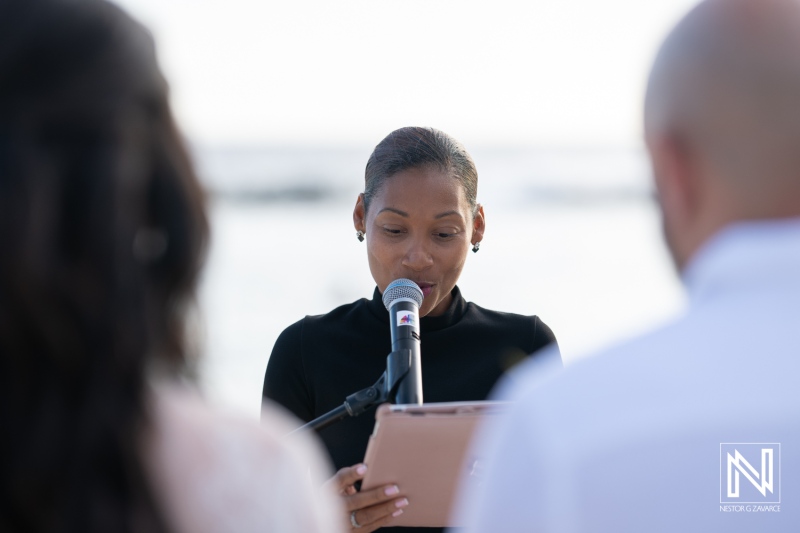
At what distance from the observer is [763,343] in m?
1.16

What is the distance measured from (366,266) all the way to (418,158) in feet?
34.6

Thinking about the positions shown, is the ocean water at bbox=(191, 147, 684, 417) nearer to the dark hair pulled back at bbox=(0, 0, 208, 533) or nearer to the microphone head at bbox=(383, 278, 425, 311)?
the dark hair pulled back at bbox=(0, 0, 208, 533)

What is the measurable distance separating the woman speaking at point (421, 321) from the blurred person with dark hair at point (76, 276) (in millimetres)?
1980

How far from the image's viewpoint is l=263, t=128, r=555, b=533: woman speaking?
3.18m

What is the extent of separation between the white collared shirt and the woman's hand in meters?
1.27

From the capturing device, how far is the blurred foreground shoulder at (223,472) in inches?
46.6

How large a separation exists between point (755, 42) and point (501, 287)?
11.8 meters

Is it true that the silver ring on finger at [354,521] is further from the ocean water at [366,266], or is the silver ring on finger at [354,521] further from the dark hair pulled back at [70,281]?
the dark hair pulled back at [70,281]

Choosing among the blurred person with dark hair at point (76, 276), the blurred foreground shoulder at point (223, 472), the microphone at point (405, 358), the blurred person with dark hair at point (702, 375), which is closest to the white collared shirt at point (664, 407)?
the blurred person with dark hair at point (702, 375)

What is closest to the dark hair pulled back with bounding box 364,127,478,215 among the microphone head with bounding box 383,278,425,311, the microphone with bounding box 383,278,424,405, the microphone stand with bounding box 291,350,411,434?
the microphone head with bounding box 383,278,425,311

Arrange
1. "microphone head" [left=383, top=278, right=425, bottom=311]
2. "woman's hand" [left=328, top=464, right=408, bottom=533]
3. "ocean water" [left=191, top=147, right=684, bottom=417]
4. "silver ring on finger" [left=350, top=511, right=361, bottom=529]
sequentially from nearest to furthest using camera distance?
"ocean water" [left=191, top=147, right=684, bottom=417], "woman's hand" [left=328, top=464, right=408, bottom=533], "silver ring on finger" [left=350, top=511, right=361, bottom=529], "microphone head" [left=383, top=278, right=425, bottom=311]

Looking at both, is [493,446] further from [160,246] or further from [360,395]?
[360,395]

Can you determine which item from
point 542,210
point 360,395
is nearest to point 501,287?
point 360,395

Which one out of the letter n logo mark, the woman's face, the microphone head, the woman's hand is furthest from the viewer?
the woman's face
